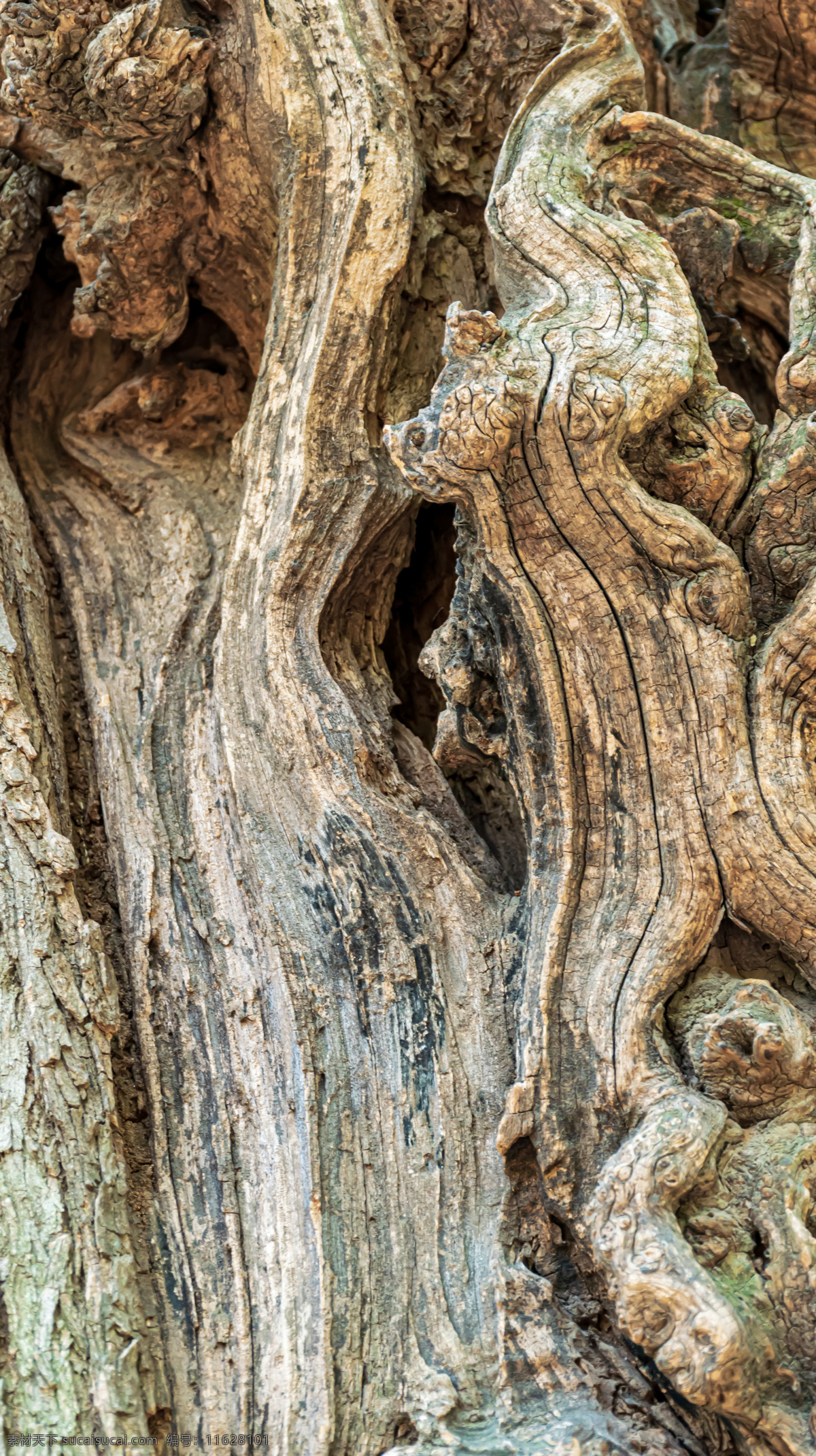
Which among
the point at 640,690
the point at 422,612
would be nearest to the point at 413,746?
the point at 422,612

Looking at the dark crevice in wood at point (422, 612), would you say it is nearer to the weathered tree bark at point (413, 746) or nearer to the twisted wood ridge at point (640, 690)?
the weathered tree bark at point (413, 746)

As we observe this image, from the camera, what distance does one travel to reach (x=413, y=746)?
2.76 metres

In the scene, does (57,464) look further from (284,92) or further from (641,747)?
(641,747)

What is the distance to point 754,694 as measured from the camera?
7.41 feet

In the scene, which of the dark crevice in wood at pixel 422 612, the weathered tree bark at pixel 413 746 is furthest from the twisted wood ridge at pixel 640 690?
the dark crevice in wood at pixel 422 612

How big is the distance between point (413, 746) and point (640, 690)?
0.70m

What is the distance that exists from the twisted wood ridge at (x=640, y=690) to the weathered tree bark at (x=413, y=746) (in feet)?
0.03

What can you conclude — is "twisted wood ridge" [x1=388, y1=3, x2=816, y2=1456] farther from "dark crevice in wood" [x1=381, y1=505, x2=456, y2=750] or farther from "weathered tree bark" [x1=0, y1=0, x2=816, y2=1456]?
"dark crevice in wood" [x1=381, y1=505, x2=456, y2=750]

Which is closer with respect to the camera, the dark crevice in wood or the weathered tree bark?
the weathered tree bark

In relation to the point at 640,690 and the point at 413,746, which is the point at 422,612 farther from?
the point at 640,690

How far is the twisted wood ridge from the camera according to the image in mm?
2031

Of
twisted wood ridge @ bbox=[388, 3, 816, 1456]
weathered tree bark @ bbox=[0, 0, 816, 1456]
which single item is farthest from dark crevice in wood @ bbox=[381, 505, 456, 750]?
twisted wood ridge @ bbox=[388, 3, 816, 1456]

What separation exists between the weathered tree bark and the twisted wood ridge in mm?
10

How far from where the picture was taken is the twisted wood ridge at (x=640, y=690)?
2031 mm
